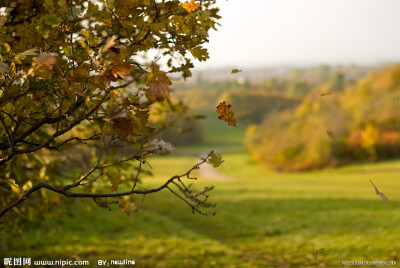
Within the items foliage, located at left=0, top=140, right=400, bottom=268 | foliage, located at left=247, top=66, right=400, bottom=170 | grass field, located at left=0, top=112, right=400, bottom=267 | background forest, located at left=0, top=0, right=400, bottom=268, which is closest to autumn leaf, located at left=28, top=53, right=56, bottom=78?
background forest, located at left=0, top=0, right=400, bottom=268

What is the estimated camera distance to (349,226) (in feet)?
36.1

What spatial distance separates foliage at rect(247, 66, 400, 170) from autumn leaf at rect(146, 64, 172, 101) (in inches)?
1611

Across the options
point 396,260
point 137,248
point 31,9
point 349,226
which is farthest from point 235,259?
point 31,9

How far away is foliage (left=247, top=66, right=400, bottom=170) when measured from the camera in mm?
43219

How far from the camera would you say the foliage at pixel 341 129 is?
4322cm

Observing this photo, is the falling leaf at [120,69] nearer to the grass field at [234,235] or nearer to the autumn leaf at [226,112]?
the autumn leaf at [226,112]

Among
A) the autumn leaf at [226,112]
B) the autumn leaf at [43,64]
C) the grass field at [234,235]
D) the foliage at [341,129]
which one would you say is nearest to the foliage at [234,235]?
the grass field at [234,235]

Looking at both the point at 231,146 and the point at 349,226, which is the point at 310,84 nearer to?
the point at 231,146

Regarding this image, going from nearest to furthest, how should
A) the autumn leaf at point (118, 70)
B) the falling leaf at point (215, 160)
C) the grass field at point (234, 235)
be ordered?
1. the autumn leaf at point (118, 70)
2. the falling leaf at point (215, 160)
3. the grass field at point (234, 235)

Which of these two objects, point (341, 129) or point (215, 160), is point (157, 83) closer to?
point (215, 160)

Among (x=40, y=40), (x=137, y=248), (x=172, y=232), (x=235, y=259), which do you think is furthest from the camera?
(x=172, y=232)

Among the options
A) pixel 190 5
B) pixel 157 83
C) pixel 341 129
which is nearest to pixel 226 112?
pixel 157 83

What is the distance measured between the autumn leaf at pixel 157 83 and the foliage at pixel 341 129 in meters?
40.9

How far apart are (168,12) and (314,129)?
45585mm
